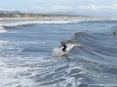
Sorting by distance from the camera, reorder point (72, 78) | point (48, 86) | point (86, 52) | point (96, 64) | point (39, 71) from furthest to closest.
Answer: point (86, 52) < point (96, 64) < point (39, 71) < point (72, 78) < point (48, 86)

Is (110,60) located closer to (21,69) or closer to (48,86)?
(21,69)

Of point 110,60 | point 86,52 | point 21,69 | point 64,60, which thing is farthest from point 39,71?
point 86,52

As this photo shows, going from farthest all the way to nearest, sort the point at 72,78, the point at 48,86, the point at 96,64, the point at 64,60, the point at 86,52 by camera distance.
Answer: the point at 86,52
the point at 64,60
the point at 96,64
the point at 72,78
the point at 48,86

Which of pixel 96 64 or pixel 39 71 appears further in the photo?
pixel 96 64

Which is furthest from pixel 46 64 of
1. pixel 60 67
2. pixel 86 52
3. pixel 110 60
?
pixel 86 52

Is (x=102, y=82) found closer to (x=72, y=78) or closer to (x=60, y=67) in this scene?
(x=72, y=78)

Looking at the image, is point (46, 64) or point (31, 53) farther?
point (31, 53)

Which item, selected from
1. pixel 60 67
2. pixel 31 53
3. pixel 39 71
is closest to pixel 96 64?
pixel 60 67

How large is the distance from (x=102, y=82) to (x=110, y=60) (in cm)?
948

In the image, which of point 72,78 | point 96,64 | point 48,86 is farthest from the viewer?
point 96,64

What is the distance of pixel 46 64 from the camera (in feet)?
87.7

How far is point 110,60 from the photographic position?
96.0ft

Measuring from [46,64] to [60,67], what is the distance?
191cm

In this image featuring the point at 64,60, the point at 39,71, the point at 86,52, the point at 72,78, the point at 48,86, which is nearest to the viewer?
the point at 48,86
